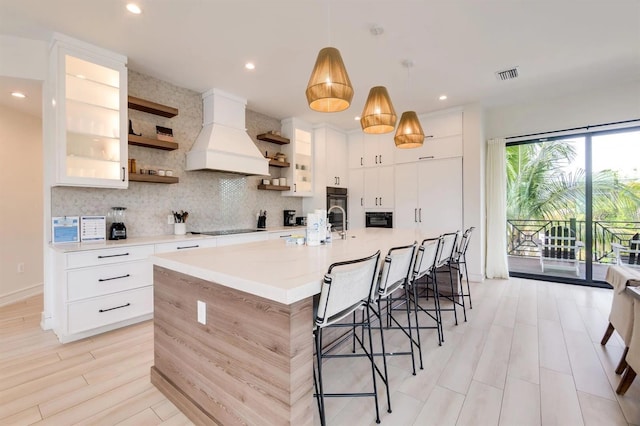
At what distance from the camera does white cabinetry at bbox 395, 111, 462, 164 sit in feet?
15.2

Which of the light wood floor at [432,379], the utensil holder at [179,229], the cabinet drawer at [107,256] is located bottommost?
the light wood floor at [432,379]

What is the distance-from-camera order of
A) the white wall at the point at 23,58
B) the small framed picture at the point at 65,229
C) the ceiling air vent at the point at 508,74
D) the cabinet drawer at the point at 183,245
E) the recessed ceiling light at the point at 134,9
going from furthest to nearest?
the ceiling air vent at the point at 508,74 < the cabinet drawer at the point at 183,245 < the small framed picture at the point at 65,229 < the white wall at the point at 23,58 < the recessed ceiling light at the point at 134,9

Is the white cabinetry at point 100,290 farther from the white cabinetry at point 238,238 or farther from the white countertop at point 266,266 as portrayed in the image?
the white countertop at point 266,266

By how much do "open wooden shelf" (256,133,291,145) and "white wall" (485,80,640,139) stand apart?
11.3 ft

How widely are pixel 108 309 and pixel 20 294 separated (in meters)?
2.19

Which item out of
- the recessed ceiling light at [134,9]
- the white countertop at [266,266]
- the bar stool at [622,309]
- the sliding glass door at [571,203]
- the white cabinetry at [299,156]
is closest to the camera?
the white countertop at [266,266]

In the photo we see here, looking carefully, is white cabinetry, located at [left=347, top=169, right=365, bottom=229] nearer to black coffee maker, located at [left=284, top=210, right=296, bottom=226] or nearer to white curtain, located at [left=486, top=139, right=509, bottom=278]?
black coffee maker, located at [left=284, top=210, right=296, bottom=226]

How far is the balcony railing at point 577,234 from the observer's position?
13.5 feet

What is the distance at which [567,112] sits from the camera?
13.9ft

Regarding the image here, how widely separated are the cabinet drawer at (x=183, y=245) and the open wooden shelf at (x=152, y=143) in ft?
3.91

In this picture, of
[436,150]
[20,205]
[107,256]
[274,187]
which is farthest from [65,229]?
[436,150]

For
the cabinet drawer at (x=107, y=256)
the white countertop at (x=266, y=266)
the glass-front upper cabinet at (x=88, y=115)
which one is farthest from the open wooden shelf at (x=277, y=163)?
the white countertop at (x=266, y=266)

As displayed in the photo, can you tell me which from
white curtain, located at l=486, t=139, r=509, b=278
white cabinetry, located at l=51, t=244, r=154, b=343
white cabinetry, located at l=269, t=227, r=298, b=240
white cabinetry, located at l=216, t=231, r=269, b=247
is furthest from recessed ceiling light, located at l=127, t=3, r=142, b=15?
white curtain, located at l=486, t=139, r=509, b=278

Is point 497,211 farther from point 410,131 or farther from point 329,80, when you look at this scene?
point 329,80
